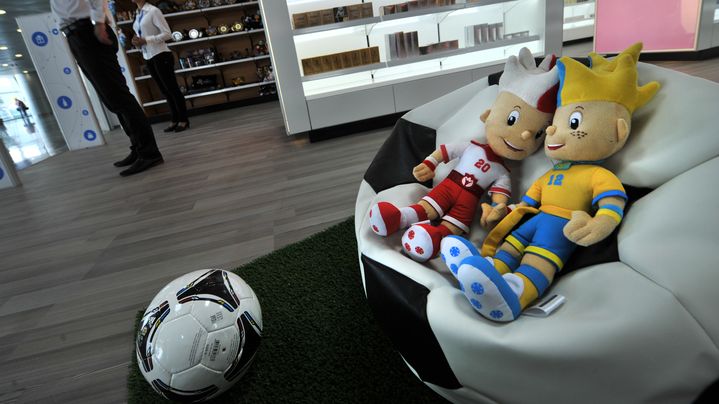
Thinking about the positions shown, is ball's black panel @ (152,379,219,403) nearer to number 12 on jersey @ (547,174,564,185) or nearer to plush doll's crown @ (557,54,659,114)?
number 12 on jersey @ (547,174,564,185)

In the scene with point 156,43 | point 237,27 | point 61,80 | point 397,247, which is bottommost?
point 397,247

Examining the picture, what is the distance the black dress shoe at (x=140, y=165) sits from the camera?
10.6ft

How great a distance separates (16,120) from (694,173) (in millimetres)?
12087

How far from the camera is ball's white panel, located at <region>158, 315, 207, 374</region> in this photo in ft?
2.83

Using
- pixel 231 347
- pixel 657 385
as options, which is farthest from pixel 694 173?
pixel 231 347

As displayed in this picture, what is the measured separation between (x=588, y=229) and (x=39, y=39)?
5.93 m

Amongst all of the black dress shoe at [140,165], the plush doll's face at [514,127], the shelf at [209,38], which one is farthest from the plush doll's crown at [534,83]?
the shelf at [209,38]

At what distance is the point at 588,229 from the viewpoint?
2.73 ft

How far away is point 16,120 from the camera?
9.03 m

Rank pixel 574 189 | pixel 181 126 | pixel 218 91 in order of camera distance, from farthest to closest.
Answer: pixel 218 91
pixel 181 126
pixel 574 189

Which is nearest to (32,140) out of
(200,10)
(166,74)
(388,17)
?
(200,10)

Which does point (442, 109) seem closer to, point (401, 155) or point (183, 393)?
point (401, 155)

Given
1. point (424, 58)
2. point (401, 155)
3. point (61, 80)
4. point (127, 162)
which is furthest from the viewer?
point (61, 80)

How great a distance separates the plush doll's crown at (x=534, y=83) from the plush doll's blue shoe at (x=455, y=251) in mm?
475
